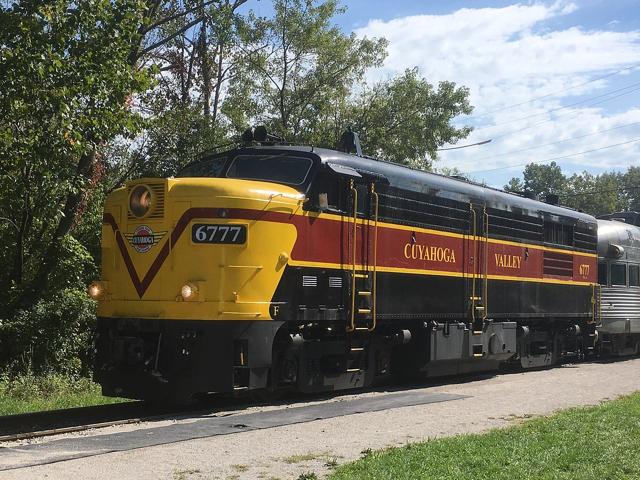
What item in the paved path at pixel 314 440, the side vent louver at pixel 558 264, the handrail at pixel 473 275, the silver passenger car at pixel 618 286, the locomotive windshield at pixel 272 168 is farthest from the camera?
the silver passenger car at pixel 618 286

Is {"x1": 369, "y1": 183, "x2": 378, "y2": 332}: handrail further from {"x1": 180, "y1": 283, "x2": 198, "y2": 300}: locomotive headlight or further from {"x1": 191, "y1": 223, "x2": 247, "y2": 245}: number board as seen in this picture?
{"x1": 180, "y1": 283, "x2": 198, "y2": 300}: locomotive headlight

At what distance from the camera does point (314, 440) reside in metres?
8.12

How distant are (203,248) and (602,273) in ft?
45.3

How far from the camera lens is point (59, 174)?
1195 centimetres

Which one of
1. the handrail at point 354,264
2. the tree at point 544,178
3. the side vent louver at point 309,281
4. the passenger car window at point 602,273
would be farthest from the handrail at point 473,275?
the tree at point 544,178

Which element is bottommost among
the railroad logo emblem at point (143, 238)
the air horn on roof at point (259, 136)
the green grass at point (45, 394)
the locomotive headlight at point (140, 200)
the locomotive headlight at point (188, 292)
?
the green grass at point (45, 394)

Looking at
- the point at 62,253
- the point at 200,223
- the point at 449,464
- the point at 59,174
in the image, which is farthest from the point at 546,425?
the point at 62,253

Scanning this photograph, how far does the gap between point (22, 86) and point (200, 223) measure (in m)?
3.51

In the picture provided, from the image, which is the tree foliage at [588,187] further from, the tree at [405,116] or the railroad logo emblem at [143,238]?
the railroad logo emblem at [143,238]

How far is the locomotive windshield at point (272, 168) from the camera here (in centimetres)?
1085

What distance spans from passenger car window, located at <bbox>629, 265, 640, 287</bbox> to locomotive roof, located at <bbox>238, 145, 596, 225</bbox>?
4.76 metres

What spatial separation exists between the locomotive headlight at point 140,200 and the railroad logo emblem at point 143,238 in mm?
205

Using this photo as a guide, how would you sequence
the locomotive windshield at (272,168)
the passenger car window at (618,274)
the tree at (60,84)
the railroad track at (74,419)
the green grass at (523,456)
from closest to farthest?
the green grass at (523,456) < the railroad track at (74,419) < the tree at (60,84) < the locomotive windshield at (272,168) < the passenger car window at (618,274)

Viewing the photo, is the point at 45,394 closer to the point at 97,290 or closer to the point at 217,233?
the point at 97,290
